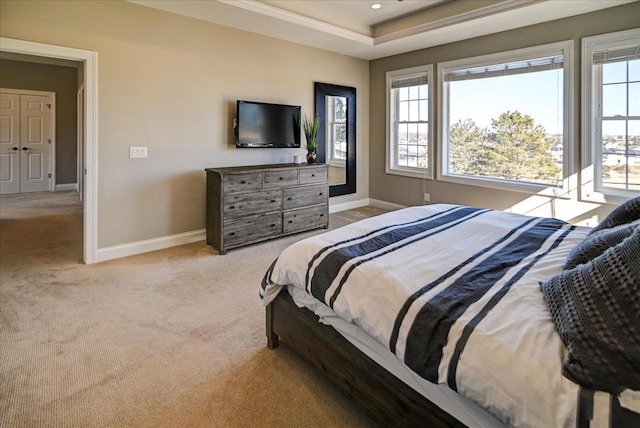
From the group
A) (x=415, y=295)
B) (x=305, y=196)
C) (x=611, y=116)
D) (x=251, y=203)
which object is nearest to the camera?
(x=415, y=295)

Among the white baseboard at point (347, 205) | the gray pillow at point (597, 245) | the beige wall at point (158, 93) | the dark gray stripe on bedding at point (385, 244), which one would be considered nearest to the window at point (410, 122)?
the white baseboard at point (347, 205)

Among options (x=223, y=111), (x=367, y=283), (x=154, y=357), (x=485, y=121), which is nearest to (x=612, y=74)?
(x=485, y=121)

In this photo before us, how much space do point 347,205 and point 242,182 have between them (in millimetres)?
2650

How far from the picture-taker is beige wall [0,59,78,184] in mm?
7691

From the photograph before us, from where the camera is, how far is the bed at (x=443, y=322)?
1043 millimetres

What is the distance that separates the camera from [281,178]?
4594 millimetres

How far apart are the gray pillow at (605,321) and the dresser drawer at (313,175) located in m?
3.81

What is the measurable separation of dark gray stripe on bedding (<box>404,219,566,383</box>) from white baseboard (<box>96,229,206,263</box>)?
12.0ft

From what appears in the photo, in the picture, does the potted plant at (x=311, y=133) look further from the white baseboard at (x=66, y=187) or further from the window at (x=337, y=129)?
the white baseboard at (x=66, y=187)

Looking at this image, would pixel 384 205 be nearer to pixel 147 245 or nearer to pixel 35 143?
pixel 147 245

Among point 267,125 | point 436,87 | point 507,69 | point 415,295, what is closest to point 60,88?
point 267,125

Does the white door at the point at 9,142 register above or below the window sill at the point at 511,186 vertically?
above

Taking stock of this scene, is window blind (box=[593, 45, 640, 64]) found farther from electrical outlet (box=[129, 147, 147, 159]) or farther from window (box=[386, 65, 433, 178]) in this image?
electrical outlet (box=[129, 147, 147, 159])

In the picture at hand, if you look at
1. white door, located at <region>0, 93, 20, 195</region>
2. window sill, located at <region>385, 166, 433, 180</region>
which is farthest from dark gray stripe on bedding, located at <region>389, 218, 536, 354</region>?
white door, located at <region>0, 93, 20, 195</region>
